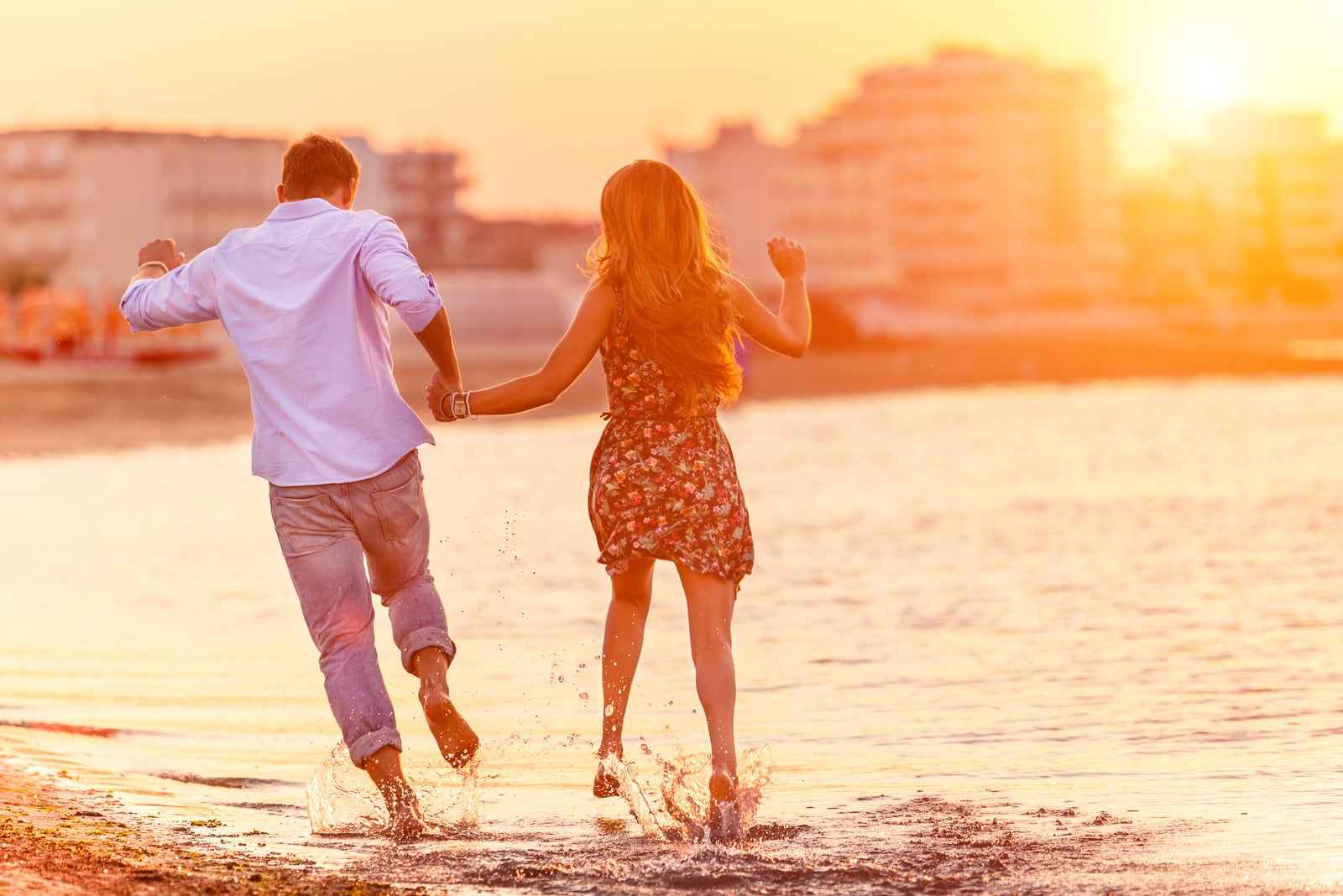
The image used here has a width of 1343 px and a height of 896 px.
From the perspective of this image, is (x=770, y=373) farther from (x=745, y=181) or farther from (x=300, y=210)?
(x=745, y=181)

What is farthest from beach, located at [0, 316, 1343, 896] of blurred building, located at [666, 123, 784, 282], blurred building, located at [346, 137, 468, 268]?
blurred building, located at [346, 137, 468, 268]

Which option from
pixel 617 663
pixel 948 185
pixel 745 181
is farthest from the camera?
pixel 948 185

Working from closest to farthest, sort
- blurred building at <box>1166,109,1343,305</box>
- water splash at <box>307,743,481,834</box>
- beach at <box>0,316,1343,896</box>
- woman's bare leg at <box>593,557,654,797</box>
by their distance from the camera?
beach at <box>0,316,1343,896</box>
water splash at <box>307,743,481,834</box>
woman's bare leg at <box>593,557,654,797</box>
blurred building at <box>1166,109,1343,305</box>

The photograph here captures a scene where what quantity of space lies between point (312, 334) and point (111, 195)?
295 feet

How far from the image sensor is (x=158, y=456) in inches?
976

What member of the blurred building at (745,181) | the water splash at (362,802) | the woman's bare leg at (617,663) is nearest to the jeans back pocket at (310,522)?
the water splash at (362,802)

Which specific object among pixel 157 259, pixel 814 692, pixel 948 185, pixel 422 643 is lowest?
pixel 814 692

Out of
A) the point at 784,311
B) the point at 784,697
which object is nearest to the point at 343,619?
the point at 784,311

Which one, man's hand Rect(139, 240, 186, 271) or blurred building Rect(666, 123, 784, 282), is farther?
blurred building Rect(666, 123, 784, 282)

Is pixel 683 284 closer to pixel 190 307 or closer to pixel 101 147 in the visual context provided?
pixel 190 307

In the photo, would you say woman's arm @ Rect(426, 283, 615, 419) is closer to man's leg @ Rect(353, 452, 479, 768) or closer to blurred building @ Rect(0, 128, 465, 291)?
man's leg @ Rect(353, 452, 479, 768)

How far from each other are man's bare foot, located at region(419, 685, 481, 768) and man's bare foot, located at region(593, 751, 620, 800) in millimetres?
372

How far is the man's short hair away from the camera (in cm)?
516

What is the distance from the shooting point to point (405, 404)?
509cm
